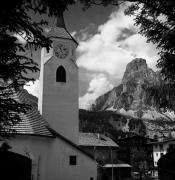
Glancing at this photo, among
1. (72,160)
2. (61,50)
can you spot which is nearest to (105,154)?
(61,50)

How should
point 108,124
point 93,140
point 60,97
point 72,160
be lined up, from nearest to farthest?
point 72,160 → point 60,97 → point 93,140 → point 108,124

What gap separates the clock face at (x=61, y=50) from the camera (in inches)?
1154

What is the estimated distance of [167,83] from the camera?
12.0m

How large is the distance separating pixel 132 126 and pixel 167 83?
94295 millimetres

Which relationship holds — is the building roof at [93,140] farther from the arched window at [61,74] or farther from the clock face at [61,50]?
the clock face at [61,50]

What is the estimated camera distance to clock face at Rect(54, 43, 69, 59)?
1154 inches

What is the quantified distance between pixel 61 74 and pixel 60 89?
5.30 feet

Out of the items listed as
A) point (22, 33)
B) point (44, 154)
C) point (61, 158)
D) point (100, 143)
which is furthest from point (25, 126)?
point (100, 143)

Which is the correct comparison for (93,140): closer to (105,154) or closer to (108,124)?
(105,154)

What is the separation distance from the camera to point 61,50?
29594 millimetres

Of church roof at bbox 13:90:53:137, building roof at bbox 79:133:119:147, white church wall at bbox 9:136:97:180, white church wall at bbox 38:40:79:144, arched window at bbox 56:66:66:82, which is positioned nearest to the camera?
white church wall at bbox 9:136:97:180

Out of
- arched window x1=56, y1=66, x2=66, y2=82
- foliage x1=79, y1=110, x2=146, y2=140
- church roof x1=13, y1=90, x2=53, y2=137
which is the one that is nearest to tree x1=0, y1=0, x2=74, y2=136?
church roof x1=13, y1=90, x2=53, y2=137

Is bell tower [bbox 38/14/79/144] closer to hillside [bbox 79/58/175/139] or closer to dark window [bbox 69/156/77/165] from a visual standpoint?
dark window [bbox 69/156/77/165]

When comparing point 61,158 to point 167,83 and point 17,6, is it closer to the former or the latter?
point 167,83
